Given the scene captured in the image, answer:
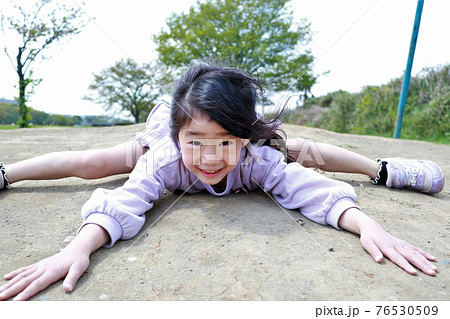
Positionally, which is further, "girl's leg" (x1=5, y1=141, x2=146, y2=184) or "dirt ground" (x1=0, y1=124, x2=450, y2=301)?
"girl's leg" (x1=5, y1=141, x2=146, y2=184)

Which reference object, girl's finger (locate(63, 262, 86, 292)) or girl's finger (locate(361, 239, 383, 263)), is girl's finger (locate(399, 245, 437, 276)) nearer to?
girl's finger (locate(361, 239, 383, 263))

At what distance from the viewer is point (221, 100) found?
6.82 feet

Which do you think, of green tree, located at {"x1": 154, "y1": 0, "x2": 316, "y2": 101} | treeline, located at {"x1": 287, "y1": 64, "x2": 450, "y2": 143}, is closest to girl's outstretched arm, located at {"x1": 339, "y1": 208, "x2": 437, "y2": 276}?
treeline, located at {"x1": 287, "y1": 64, "x2": 450, "y2": 143}

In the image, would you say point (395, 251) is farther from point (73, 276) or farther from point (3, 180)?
point (3, 180)

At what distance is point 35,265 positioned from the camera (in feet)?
5.10

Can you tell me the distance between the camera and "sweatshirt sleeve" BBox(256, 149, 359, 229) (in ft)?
6.75

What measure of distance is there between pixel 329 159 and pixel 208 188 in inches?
44.5

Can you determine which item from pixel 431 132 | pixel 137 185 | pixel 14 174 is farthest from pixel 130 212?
pixel 431 132

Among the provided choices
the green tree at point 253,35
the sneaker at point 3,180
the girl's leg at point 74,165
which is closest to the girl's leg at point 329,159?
the girl's leg at point 74,165

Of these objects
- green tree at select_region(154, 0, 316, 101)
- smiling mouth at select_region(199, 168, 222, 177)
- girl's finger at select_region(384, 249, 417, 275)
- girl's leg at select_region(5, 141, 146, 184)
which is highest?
green tree at select_region(154, 0, 316, 101)

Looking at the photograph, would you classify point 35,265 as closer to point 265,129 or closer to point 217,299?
point 217,299

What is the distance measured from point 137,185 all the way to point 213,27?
15068 millimetres

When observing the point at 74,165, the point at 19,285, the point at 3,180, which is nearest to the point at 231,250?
the point at 19,285

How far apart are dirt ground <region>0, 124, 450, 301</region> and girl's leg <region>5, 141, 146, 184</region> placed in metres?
0.18
